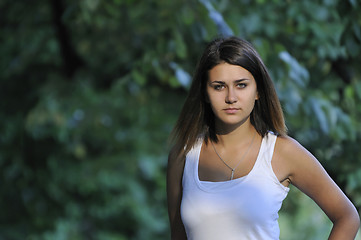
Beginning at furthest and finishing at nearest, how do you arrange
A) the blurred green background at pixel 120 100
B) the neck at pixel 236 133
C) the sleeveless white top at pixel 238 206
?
the blurred green background at pixel 120 100, the neck at pixel 236 133, the sleeveless white top at pixel 238 206

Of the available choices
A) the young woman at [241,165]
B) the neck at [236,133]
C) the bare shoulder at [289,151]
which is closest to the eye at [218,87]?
the young woman at [241,165]

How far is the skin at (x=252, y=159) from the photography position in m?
1.80

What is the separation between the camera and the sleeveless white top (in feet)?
5.69

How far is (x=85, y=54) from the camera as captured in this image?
641cm

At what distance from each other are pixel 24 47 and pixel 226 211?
463cm

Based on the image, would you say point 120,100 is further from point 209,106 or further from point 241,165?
point 241,165

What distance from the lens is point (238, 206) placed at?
68.3 inches

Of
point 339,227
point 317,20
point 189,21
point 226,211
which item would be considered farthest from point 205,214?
point 317,20

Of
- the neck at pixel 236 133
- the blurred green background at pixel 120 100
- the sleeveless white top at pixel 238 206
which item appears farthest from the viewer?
the blurred green background at pixel 120 100

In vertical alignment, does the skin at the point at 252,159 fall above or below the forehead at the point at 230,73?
below

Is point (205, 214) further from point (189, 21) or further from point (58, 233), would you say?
point (58, 233)

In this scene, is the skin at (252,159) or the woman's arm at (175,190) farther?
the woman's arm at (175,190)

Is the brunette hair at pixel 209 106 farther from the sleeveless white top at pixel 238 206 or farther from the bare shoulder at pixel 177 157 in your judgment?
the sleeveless white top at pixel 238 206

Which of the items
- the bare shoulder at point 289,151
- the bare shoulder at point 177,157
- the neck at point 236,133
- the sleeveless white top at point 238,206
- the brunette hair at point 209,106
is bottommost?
the sleeveless white top at point 238,206
